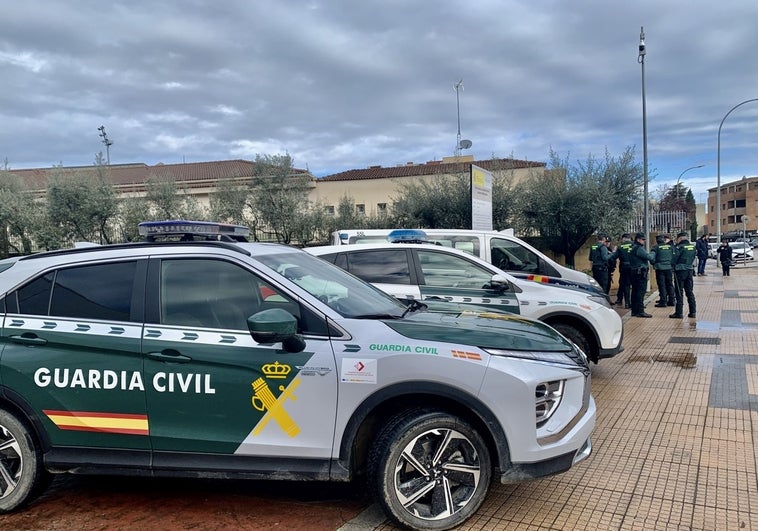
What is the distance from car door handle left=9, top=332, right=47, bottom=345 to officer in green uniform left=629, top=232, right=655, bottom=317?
1202 centimetres

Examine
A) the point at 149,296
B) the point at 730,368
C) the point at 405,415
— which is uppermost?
the point at 149,296

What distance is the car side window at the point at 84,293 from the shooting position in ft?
11.7

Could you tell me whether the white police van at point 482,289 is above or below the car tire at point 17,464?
above

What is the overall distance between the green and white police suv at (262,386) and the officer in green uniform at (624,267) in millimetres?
10381

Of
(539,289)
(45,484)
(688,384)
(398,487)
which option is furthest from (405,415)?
(688,384)

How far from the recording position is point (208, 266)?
359cm

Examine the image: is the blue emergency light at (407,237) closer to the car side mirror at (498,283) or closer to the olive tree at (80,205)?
the car side mirror at (498,283)

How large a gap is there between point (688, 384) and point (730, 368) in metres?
1.23

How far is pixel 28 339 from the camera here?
3.50m

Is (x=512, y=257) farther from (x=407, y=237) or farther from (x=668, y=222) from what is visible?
(x=668, y=222)

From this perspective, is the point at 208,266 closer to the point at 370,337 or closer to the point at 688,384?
the point at 370,337

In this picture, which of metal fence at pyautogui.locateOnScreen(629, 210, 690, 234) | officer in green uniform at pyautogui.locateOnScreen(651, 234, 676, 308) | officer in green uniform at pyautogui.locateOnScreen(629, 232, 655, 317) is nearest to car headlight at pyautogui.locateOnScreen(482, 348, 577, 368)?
officer in green uniform at pyautogui.locateOnScreen(629, 232, 655, 317)

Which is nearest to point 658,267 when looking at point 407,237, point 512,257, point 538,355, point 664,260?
point 664,260

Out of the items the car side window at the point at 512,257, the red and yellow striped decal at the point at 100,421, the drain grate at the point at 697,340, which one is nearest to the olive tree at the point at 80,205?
the car side window at the point at 512,257
